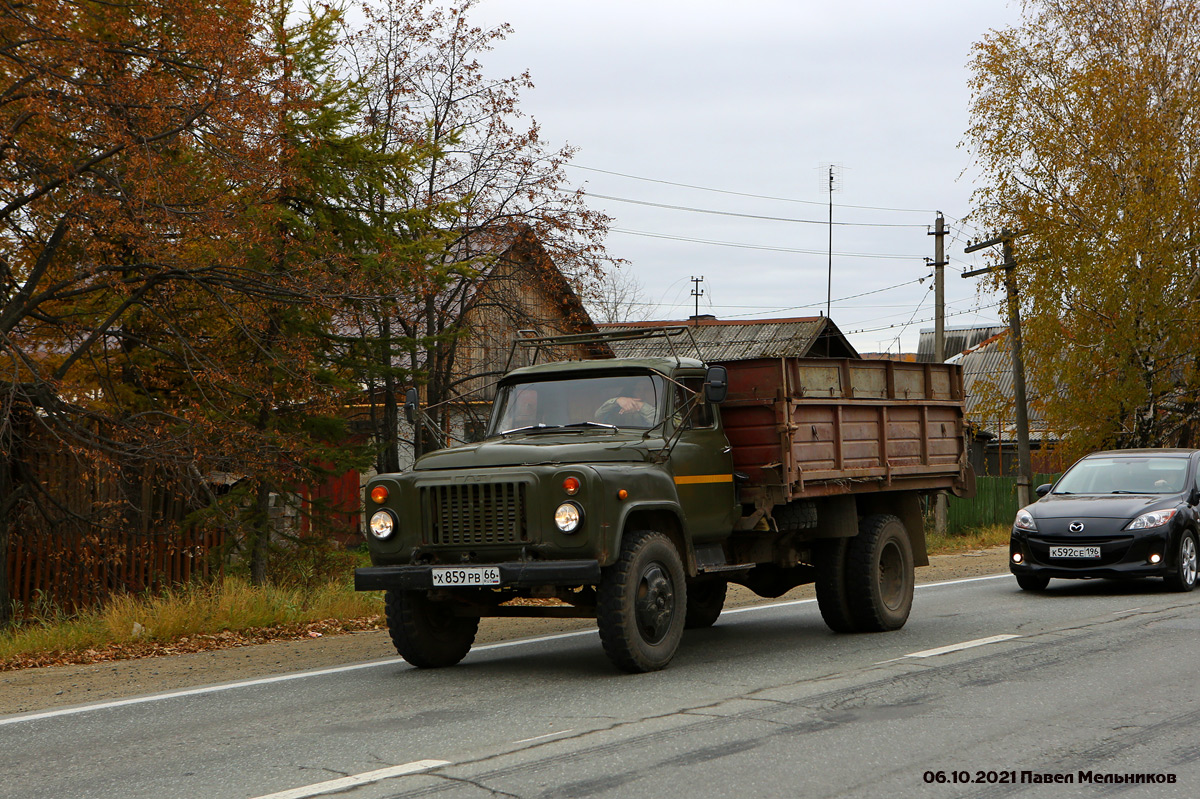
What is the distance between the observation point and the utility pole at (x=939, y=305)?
28.6 metres

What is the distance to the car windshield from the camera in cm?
1452

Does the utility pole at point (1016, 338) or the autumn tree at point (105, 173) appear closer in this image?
the autumn tree at point (105, 173)

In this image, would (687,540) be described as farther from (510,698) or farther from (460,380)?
(460,380)

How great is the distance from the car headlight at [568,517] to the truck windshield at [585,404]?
1393mm

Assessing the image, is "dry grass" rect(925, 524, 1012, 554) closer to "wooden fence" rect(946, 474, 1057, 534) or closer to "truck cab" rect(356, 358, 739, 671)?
"wooden fence" rect(946, 474, 1057, 534)

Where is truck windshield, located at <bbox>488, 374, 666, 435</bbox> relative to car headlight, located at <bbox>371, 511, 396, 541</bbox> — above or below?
above

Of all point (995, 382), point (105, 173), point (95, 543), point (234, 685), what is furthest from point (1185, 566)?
point (995, 382)

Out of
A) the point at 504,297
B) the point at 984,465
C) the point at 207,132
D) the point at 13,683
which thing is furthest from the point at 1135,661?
the point at 984,465

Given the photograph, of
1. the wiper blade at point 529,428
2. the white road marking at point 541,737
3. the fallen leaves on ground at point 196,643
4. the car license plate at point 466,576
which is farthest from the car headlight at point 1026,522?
the white road marking at point 541,737

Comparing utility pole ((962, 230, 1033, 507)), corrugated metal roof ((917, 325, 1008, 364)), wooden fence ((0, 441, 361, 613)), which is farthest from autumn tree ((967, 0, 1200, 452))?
corrugated metal roof ((917, 325, 1008, 364))

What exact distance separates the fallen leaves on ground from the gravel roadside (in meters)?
0.28

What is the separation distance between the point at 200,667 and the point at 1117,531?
32.0 feet

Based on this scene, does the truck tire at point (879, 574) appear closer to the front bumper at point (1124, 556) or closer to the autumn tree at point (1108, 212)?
the front bumper at point (1124, 556)

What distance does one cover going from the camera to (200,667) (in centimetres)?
948
